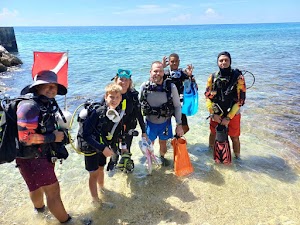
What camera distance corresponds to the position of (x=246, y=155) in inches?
231

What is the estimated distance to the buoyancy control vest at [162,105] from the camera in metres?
4.80

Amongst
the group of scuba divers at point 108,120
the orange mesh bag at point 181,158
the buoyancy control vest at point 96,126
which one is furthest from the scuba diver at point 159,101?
the buoyancy control vest at point 96,126

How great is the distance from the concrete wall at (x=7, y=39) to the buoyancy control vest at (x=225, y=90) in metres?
33.0

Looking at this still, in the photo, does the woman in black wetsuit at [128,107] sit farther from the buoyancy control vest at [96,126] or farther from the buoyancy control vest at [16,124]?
the buoyancy control vest at [16,124]

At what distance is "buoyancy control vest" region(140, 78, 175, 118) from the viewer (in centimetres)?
480

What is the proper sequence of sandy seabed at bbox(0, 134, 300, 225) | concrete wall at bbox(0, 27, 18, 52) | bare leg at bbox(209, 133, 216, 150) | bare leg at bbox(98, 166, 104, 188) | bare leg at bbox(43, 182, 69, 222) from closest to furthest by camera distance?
bare leg at bbox(43, 182, 69, 222), sandy seabed at bbox(0, 134, 300, 225), bare leg at bbox(98, 166, 104, 188), bare leg at bbox(209, 133, 216, 150), concrete wall at bbox(0, 27, 18, 52)

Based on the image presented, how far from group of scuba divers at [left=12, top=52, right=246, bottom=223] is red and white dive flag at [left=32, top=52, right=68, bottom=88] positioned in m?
0.81

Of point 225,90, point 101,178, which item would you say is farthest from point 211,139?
point 101,178

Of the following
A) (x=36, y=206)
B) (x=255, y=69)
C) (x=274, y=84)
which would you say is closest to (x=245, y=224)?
(x=36, y=206)

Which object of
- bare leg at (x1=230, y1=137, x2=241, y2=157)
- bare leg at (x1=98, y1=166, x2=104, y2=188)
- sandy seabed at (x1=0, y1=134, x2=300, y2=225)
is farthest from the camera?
bare leg at (x1=230, y1=137, x2=241, y2=157)

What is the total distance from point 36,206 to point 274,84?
38.2 feet

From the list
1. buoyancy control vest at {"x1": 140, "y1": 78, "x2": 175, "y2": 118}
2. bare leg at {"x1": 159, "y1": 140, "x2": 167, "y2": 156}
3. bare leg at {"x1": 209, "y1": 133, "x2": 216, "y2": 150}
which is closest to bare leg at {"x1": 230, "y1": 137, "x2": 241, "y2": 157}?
bare leg at {"x1": 209, "y1": 133, "x2": 216, "y2": 150}

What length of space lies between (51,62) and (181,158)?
269 cm

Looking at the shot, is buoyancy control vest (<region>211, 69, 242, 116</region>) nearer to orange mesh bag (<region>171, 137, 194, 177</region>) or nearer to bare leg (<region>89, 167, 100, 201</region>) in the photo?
orange mesh bag (<region>171, 137, 194, 177</region>)
